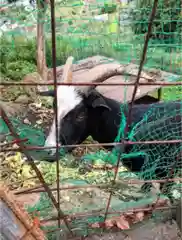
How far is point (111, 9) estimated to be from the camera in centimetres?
Answer: 711

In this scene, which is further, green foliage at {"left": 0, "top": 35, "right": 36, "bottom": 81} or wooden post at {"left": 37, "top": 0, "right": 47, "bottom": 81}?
green foliage at {"left": 0, "top": 35, "right": 36, "bottom": 81}

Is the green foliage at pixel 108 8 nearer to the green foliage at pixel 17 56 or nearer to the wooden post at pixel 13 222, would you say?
the green foliage at pixel 17 56

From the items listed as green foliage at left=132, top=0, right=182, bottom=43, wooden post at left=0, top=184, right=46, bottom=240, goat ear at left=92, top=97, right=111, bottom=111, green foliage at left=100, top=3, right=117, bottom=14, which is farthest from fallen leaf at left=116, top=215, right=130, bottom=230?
green foliage at left=100, top=3, right=117, bottom=14

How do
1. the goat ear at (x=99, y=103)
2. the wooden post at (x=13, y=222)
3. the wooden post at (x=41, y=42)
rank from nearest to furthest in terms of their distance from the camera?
the wooden post at (x=13, y=222) → the goat ear at (x=99, y=103) → the wooden post at (x=41, y=42)

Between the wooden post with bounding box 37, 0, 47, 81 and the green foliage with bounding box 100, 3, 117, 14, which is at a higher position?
the green foliage with bounding box 100, 3, 117, 14

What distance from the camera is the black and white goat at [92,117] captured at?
2.79 meters

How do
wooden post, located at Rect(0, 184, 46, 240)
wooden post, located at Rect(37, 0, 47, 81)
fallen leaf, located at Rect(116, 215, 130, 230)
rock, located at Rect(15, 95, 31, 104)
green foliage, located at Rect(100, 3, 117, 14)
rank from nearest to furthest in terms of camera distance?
wooden post, located at Rect(0, 184, 46, 240), fallen leaf, located at Rect(116, 215, 130, 230), wooden post, located at Rect(37, 0, 47, 81), rock, located at Rect(15, 95, 31, 104), green foliage, located at Rect(100, 3, 117, 14)

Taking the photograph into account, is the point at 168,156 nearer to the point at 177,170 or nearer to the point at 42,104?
the point at 177,170

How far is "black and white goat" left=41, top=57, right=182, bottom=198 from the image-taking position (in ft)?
9.14

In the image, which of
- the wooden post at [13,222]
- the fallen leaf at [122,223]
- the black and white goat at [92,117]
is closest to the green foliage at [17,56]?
the black and white goat at [92,117]

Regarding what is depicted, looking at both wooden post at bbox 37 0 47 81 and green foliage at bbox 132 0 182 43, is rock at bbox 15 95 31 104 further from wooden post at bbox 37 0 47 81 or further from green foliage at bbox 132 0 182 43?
green foliage at bbox 132 0 182 43

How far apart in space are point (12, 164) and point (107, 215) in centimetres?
191

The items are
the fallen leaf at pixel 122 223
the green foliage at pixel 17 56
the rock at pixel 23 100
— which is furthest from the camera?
the green foliage at pixel 17 56

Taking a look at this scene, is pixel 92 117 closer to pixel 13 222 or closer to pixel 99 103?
pixel 99 103
